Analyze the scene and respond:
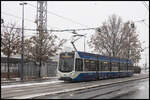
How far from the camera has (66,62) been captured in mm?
25938

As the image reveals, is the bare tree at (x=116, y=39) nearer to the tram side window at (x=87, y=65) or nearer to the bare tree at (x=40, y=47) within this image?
the bare tree at (x=40, y=47)

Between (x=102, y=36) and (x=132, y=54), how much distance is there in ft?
23.2

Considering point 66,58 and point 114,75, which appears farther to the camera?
point 114,75

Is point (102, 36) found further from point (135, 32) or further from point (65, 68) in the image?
point (65, 68)

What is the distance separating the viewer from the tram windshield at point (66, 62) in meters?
25.7

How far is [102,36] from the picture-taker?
4981 cm

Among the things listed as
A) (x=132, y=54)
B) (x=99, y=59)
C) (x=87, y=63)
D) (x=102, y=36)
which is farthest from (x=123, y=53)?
(x=87, y=63)

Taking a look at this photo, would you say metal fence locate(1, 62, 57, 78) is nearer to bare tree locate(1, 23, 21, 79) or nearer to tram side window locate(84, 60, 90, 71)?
bare tree locate(1, 23, 21, 79)

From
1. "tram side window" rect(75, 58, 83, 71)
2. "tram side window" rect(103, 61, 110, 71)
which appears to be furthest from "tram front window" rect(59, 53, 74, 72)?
"tram side window" rect(103, 61, 110, 71)

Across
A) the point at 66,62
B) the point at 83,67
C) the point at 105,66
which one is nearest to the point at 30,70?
the point at 105,66

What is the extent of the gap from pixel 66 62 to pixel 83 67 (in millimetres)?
2035

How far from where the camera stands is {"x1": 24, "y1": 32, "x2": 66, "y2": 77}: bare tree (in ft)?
123

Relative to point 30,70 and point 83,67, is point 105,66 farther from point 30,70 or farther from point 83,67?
point 30,70

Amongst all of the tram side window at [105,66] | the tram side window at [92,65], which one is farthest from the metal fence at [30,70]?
the tram side window at [92,65]
